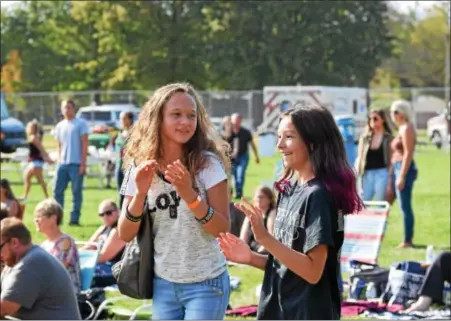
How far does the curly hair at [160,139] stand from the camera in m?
4.91

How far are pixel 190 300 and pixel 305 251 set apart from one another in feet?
2.96

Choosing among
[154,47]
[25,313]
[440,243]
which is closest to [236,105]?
[154,47]

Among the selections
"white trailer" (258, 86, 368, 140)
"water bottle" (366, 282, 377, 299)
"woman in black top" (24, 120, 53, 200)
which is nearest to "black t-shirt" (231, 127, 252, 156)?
"woman in black top" (24, 120, 53, 200)

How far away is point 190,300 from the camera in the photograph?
4.87m

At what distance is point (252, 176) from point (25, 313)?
833 inches

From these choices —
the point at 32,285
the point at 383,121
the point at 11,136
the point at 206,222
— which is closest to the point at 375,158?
the point at 383,121

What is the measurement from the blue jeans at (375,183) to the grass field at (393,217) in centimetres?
67

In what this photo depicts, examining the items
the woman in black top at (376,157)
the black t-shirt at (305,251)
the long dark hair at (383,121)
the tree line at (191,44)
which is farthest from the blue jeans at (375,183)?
the tree line at (191,44)

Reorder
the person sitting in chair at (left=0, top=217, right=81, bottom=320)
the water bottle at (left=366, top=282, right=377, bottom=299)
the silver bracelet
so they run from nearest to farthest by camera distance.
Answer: the silver bracelet, the person sitting in chair at (left=0, top=217, right=81, bottom=320), the water bottle at (left=366, top=282, right=377, bottom=299)

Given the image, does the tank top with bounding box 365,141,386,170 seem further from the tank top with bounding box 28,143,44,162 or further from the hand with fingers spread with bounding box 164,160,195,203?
the tank top with bounding box 28,143,44,162

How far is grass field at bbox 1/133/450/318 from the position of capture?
11.6 metres

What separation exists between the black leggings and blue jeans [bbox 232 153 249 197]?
449 inches

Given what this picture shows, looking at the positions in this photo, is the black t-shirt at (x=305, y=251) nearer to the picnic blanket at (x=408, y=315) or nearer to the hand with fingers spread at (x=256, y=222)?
the hand with fingers spread at (x=256, y=222)

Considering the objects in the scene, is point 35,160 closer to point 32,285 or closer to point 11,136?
point 11,136
